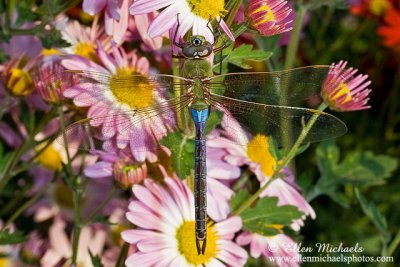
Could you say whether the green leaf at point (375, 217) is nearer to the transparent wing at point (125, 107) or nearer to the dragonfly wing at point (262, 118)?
the dragonfly wing at point (262, 118)

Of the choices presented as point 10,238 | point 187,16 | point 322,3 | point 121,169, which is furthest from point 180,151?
point 322,3

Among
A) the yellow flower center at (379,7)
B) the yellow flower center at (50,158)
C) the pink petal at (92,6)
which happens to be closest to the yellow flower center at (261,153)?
the pink petal at (92,6)

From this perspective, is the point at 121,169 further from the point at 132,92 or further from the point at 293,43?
the point at 293,43

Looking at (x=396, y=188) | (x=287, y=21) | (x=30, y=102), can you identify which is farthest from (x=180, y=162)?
(x=396, y=188)

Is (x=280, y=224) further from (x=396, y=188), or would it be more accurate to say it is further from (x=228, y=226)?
(x=396, y=188)

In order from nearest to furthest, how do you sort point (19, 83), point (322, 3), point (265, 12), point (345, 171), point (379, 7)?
point (265, 12) < point (19, 83) < point (322, 3) < point (345, 171) < point (379, 7)
